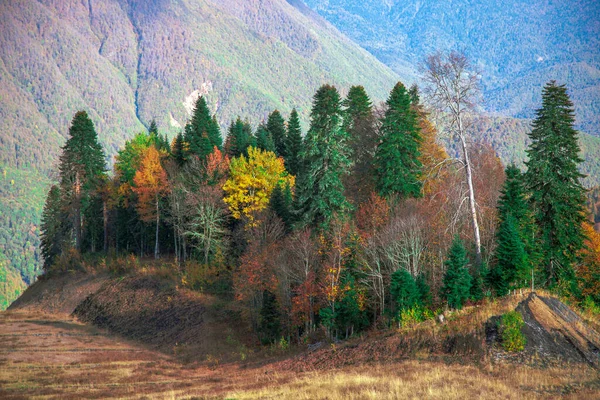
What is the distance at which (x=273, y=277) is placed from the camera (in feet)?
127

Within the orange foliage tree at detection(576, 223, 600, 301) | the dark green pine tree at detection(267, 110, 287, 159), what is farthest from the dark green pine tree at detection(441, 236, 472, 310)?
the dark green pine tree at detection(267, 110, 287, 159)

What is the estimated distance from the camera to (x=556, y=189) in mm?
34219

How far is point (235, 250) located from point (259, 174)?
7793mm

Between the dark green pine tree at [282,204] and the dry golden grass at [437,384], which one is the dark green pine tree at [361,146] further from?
the dry golden grass at [437,384]

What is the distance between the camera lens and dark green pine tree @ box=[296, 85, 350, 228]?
38906 millimetres

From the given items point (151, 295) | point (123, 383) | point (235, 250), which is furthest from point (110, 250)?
point (123, 383)

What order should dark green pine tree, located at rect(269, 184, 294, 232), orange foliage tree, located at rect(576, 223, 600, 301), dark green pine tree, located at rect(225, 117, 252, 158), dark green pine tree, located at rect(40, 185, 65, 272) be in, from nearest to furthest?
orange foliage tree, located at rect(576, 223, 600, 301), dark green pine tree, located at rect(269, 184, 294, 232), dark green pine tree, located at rect(225, 117, 252, 158), dark green pine tree, located at rect(40, 185, 65, 272)

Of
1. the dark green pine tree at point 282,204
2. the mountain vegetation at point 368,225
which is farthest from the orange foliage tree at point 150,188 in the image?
the dark green pine tree at point 282,204

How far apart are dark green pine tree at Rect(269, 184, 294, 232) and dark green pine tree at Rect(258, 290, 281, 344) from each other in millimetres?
8643

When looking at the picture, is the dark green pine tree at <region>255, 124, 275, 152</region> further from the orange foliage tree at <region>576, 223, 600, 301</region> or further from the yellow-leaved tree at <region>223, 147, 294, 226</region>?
the orange foliage tree at <region>576, 223, 600, 301</region>

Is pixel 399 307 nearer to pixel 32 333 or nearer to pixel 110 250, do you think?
pixel 32 333

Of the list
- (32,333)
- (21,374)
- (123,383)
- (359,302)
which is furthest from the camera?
(32,333)

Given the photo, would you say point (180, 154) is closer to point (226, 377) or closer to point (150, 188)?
point (150, 188)

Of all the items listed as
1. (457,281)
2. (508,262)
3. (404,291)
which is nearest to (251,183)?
(404,291)
